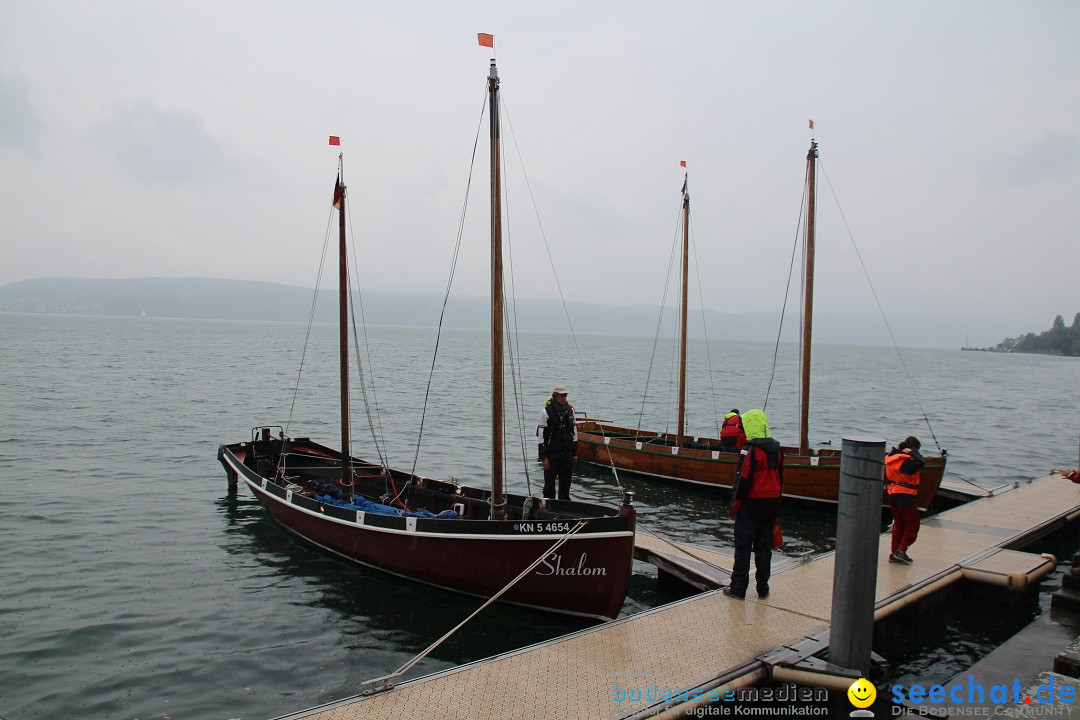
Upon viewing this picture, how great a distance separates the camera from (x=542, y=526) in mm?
9594

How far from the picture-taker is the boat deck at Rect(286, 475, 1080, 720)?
641 cm

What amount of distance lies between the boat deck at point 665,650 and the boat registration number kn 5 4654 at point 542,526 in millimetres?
1523

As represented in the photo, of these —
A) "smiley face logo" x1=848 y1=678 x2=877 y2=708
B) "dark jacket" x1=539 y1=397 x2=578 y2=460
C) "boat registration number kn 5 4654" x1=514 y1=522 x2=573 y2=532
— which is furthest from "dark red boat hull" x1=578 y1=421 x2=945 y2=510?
"smiley face logo" x1=848 y1=678 x2=877 y2=708

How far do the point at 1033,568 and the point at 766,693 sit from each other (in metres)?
5.84

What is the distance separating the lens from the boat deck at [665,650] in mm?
6410

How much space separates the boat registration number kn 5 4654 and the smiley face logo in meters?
3.98

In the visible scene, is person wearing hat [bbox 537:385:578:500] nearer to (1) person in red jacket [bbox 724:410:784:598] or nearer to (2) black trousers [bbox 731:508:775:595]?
(2) black trousers [bbox 731:508:775:595]

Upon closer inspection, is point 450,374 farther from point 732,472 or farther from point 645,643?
point 645,643

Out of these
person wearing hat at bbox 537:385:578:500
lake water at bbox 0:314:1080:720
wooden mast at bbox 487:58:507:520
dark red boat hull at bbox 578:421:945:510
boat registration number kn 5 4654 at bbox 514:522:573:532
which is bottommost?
lake water at bbox 0:314:1080:720

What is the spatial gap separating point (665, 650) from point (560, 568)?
7.96ft

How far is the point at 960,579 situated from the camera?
1004cm

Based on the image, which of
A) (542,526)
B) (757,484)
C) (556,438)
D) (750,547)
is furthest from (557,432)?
(757,484)

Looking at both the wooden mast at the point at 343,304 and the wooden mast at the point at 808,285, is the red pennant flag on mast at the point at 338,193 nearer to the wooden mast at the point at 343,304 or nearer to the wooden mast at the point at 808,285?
the wooden mast at the point at 343,304

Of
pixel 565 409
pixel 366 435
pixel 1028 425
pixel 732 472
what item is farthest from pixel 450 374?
pixel 565 409
